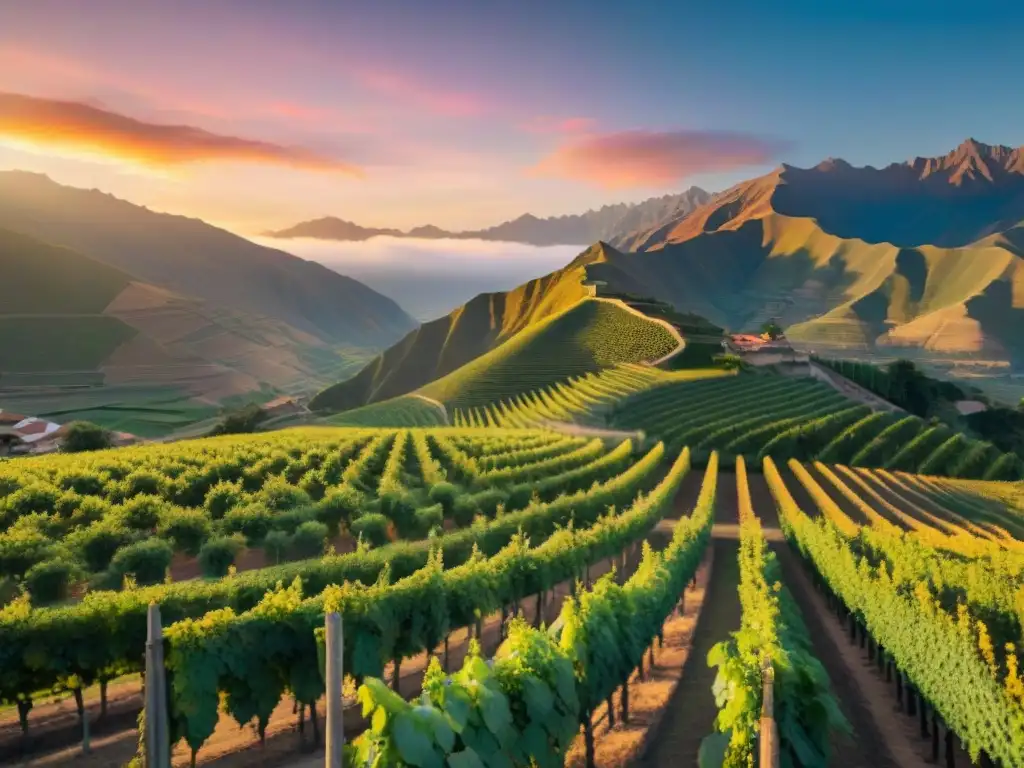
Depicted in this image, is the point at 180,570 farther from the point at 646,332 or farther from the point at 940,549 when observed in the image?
the point at 646,332

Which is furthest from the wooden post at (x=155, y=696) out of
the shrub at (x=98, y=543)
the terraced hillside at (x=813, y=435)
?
the terraced hillside at (x=813, y=435)

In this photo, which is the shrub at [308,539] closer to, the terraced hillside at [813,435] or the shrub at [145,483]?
the shrub at [145,483]

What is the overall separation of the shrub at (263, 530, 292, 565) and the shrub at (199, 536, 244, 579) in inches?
54.9

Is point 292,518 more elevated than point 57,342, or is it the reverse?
point 292,518

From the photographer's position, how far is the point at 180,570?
2339 cm

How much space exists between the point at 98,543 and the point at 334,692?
1836 centimetres

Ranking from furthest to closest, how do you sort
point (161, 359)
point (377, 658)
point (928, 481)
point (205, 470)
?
point (161, 359)
point (928, 481)
point (205, 470)
point (377, 658)

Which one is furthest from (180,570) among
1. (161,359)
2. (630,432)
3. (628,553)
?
(161,359)

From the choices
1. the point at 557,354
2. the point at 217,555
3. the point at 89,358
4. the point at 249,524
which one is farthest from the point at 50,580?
the point at 89,358

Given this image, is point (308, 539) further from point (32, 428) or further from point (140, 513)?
point (32, 428)

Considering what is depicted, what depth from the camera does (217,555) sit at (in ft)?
69.1

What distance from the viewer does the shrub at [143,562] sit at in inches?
768

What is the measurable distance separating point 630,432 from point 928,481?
21908mm

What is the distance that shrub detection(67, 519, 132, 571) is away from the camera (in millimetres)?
21094
